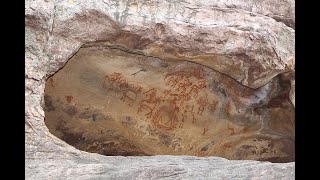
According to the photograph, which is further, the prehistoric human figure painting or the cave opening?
the prehistoric human figure painting

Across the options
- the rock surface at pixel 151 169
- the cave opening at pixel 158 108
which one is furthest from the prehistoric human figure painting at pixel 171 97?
the rock surface at pixel 151 169

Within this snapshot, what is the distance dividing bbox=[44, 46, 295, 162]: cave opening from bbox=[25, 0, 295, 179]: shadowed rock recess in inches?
0.5

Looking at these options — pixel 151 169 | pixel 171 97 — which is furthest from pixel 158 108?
pixel 151 169

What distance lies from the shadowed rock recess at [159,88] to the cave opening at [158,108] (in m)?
0.01

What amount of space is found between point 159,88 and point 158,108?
0.26 meters

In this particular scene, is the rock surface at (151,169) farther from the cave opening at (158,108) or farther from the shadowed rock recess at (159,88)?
the cave opening at (158,108)

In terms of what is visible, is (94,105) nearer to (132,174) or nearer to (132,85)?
(132,85)

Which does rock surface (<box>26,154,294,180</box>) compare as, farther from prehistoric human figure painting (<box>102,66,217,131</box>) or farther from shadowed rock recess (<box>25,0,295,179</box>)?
prehistoric human figure painting (<box>102,66,217,131</box>)

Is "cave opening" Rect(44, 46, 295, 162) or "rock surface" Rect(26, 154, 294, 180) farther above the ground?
"cave opening" Rect(44, 46, 295, 162)

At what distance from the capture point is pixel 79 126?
5777mm

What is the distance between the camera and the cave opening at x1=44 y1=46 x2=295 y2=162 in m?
5.46

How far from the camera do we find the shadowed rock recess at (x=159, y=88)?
398 centimetres

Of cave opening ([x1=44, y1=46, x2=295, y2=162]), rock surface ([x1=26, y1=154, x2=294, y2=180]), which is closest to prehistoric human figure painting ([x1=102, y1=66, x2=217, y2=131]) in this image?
cave opening ([x1=44, y1=46, x2=295, y2=162])

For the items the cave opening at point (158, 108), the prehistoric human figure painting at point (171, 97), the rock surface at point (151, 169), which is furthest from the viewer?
the prehistoric human figure painting at point (171, 97)
